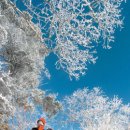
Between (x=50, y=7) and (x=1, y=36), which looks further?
(x=1, y=36)

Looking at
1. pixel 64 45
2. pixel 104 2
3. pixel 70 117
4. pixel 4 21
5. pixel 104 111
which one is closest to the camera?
pixel 104 2

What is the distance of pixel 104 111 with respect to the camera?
142 ft

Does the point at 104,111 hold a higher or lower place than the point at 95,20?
higher

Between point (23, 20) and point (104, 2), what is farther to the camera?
point (23, 20)

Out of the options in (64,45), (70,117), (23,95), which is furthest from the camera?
(70,117)

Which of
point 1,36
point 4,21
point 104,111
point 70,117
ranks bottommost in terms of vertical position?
point 1,36

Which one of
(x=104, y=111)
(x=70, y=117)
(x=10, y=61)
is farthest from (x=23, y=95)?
(x=104, y=111)

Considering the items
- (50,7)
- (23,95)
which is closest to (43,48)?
(23,95)

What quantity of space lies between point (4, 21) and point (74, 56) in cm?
301

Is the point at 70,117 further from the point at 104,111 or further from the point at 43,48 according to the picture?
the point at 43,48

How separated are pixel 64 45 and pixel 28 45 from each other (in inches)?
112

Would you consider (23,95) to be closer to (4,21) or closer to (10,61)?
(10,61)

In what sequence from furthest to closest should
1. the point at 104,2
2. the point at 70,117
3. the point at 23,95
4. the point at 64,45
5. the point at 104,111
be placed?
1. the point at 104,111
2. the point at 70,117
3. the point at 23,95
4. the point at 64,45
5. the point at 104,2

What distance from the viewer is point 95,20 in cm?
1149
